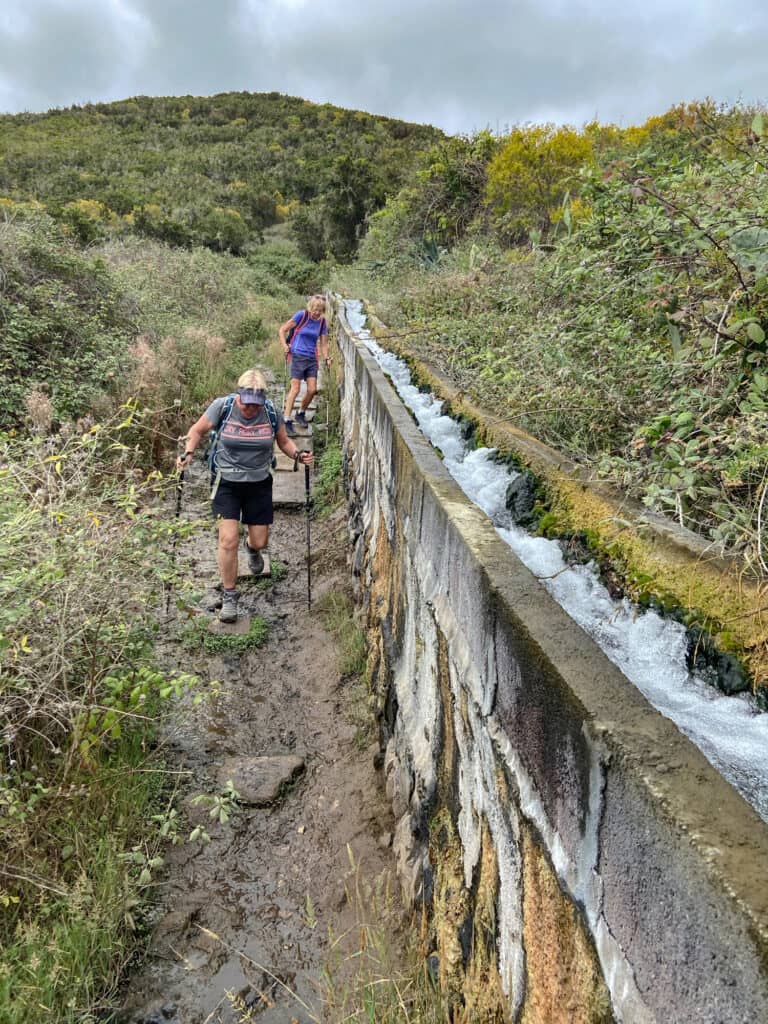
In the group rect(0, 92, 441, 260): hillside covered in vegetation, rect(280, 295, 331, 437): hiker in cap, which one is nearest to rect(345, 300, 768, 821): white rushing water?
rect(280, 295, 331, 437): hiker in cap

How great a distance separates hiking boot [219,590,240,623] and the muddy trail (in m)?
0.33

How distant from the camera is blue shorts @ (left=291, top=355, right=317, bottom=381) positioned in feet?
26.7

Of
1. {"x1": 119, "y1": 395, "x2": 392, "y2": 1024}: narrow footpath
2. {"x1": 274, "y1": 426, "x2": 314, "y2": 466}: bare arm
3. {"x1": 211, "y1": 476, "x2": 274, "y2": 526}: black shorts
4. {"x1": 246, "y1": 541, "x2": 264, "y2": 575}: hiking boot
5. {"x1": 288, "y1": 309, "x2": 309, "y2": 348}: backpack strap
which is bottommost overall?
{"x1": 119, "y1": 395, "x2": 392, "y2": 1024}: narrow footpath

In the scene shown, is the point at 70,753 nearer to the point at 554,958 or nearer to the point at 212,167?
the point at 554,958

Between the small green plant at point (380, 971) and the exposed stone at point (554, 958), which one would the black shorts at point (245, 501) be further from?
the exposed stone at point (554, 958)

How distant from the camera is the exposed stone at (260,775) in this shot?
3.45 meters

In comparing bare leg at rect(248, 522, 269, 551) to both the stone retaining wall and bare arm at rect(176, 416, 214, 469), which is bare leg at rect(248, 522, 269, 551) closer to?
bare arm at rect(176, 416, 214, 469)

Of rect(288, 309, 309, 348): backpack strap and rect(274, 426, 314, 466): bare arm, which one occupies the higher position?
rect(288, 309, 309, 348): backpack strap

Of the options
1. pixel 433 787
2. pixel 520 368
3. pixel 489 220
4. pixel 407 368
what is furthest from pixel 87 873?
pixel 489 220

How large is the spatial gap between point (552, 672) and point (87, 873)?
2.29 meters

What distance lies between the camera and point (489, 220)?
46.1 ft

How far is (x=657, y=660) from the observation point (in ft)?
7.29

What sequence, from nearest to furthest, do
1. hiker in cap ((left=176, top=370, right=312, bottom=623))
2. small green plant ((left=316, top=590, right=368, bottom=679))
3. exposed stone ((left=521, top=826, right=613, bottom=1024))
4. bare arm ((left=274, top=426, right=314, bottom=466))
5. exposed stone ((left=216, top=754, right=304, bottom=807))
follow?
1. exposed stone ((left=521, top=826, right=613, bottom=1024))
2. exposed stone ((left=216, top=754, right=304, bottom=807))
3. small green plant ((left=316, top=590, right=368, bottom=679))
4. hiker in cap ((left=176, top=370, right=312, bottom=623))
5. bare arm ((left=274, top=426, right=314, bottom=466))

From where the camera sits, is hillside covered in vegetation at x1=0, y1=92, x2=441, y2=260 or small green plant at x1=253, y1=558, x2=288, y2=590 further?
hillside covered in vegetation at x1=0, y1=92, x2=441, y2=260
